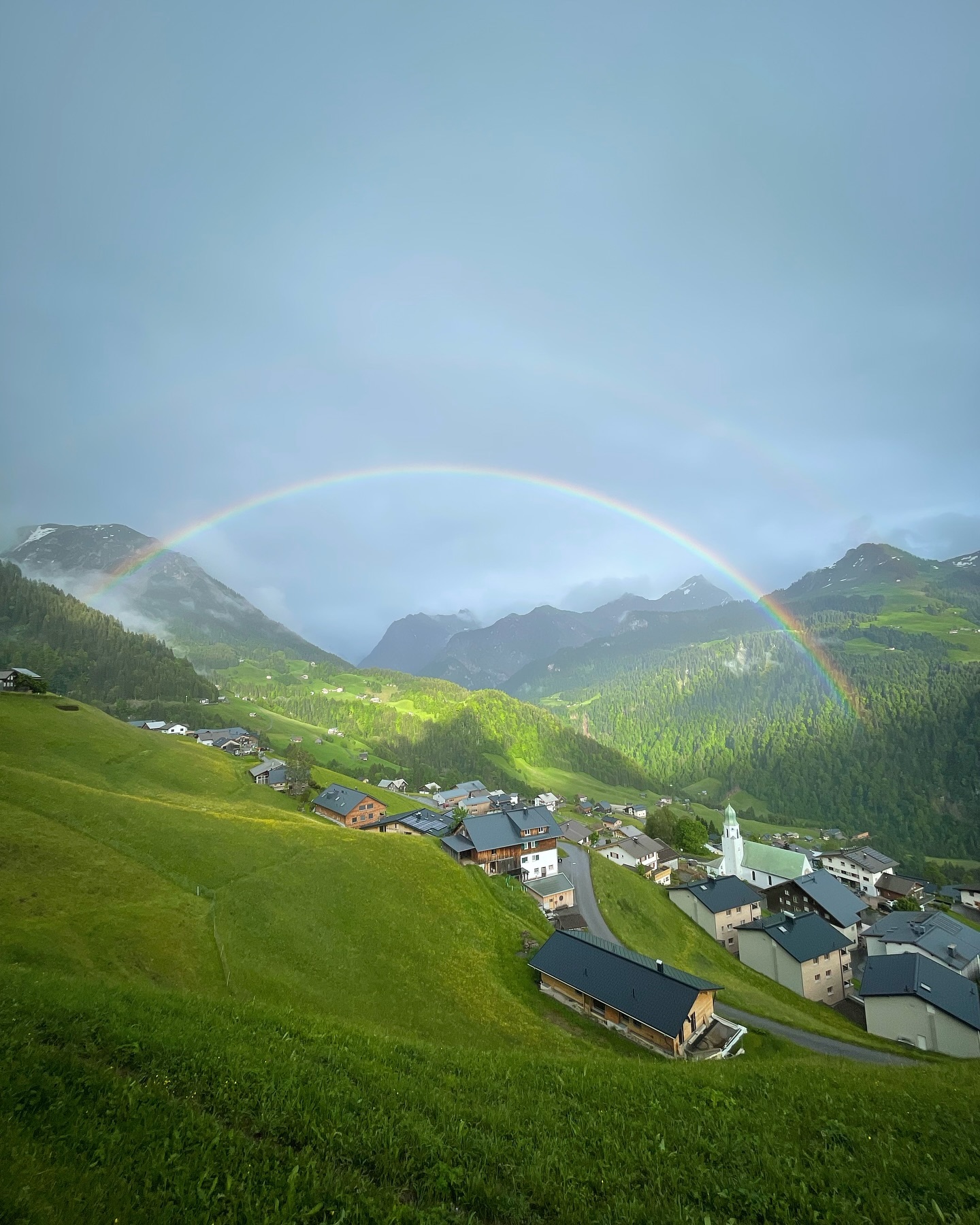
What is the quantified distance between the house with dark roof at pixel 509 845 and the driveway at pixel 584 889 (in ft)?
10.9

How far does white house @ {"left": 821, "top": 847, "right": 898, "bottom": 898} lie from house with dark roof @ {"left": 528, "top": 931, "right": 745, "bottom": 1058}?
118m

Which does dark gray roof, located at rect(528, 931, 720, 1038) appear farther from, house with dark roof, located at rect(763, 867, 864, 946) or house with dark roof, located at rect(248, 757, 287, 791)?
house with dark roof, located at rect(248, 757, 287, 791)

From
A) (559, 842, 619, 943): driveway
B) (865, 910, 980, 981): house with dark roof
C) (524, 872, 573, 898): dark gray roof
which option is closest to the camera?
(559, 842, 619, 943): driveway

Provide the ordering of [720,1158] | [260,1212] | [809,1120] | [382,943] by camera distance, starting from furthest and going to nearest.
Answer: [382,943] < [809,1120] < [720,1158] < [260,1212]

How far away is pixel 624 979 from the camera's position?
1571 inches

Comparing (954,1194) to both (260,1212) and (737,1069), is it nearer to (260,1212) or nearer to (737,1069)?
(737,1069)

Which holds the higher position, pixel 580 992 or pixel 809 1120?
pixel 809 1120

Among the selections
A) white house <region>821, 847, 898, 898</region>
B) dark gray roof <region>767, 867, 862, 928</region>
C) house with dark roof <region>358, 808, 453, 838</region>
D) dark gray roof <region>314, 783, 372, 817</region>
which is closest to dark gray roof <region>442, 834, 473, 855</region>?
house with dark roof <region>358, 808, 453, 838</region>

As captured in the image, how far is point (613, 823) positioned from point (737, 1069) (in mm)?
135884

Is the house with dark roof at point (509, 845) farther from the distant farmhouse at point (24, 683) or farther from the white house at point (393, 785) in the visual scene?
the white house at point (393, 785)

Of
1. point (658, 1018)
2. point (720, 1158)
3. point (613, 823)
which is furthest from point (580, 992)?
point (613, 823)

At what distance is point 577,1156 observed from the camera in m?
11.2

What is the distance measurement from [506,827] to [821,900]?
5060cm

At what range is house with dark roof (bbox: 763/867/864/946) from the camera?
8206 cm
